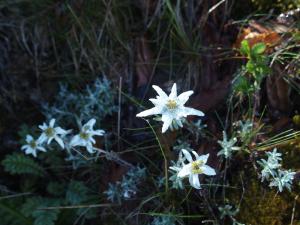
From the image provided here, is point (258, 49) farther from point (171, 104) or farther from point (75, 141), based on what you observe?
point (75, 141)

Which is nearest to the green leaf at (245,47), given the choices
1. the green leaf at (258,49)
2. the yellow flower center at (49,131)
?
the green leaf at (258,49)

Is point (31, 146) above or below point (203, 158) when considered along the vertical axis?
above

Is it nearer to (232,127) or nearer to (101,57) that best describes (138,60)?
(101,57)

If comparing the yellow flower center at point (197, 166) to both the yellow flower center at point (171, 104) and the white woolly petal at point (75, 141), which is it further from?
the white woolly petal at point (75, 141)

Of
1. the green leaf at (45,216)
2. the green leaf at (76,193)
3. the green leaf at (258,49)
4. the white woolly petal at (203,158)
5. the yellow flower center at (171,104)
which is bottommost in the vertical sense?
the green leaf at (45,216)

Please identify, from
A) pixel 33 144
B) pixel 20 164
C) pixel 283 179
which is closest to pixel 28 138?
pixel 33 144

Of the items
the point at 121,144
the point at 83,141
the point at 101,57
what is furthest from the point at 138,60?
the point at 83,141

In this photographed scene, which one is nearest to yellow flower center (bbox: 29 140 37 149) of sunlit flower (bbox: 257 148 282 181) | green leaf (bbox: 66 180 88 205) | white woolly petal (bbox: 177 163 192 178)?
green leaf (bbox: 66 180 88 205)

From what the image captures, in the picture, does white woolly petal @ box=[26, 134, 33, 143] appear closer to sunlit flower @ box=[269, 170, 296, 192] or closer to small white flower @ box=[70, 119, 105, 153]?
small white flower @ box=[70, 119, 105, 153]
